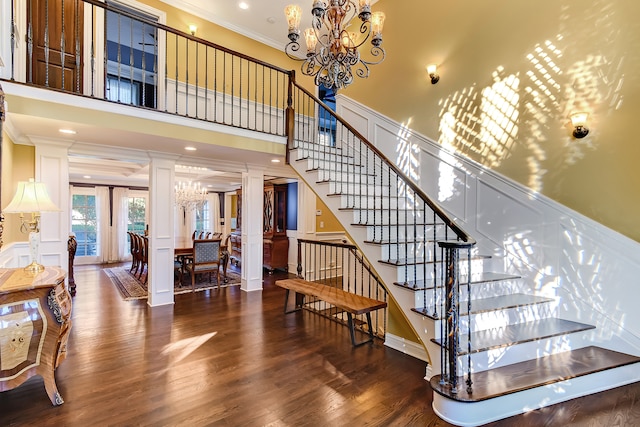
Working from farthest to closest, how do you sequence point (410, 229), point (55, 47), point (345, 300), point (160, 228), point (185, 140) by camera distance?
point (160, 228) → point (55, 47) → point (185, 140) → point (410, 229) → point (345, 300)

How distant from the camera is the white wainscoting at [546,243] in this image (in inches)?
107

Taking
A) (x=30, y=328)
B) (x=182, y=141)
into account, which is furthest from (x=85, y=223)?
(x=30, y=328)

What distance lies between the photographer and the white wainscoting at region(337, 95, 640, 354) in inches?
107

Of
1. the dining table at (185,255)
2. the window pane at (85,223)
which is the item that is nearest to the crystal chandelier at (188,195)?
the dining table at (185,255)

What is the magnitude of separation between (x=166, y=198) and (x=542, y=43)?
17.1ft

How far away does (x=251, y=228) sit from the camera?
568 centimetres

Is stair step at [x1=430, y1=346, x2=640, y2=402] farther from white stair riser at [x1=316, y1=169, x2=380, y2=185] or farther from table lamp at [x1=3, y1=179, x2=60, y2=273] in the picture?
table lamp at [x1=3, y1=179, x2=60, y2=273]

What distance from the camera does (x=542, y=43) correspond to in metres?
3.12

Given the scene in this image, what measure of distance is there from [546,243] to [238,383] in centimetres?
326

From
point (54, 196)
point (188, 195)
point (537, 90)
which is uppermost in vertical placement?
point (537, 90)

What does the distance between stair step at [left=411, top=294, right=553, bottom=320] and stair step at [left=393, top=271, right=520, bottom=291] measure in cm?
18

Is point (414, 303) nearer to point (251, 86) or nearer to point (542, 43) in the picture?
point (542, 43)

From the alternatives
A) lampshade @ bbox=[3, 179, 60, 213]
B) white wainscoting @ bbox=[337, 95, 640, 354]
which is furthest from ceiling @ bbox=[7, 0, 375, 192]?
white wainscoting @ bbox=[337, 95, 640, 354]

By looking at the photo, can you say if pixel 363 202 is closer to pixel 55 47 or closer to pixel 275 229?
pixel 275 229
